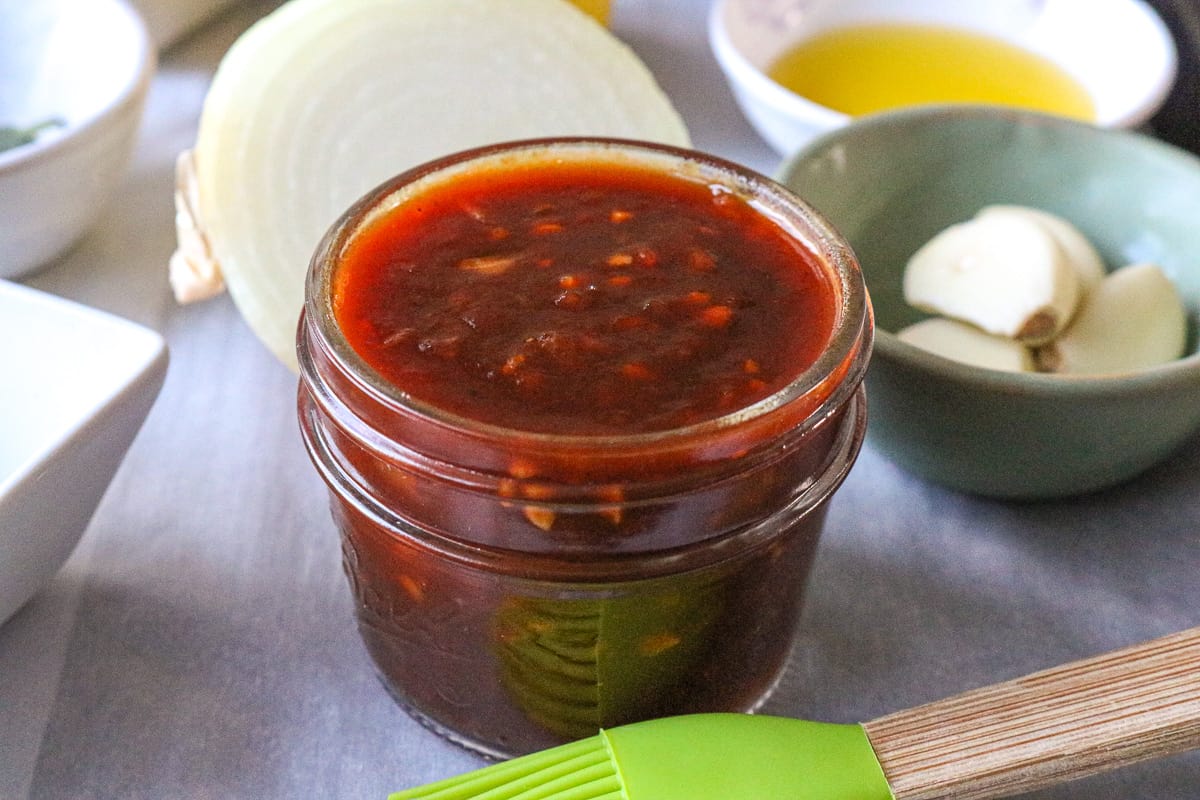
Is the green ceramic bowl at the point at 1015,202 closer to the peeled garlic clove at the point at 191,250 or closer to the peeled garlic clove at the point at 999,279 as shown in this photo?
the peeled garlic clove at the point at 999,279

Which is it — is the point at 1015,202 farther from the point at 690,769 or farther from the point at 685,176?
the point at 690,769

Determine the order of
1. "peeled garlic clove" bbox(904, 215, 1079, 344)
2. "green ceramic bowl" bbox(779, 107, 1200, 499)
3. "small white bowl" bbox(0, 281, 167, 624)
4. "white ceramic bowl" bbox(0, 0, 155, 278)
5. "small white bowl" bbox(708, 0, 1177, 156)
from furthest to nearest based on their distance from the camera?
"small white bowl" bbox(708, 0, 1177, 156), "white ceramic bowl" bbox(0, 0, 155, 278), "peeled garlic clove" bbox(904, 215, 1079, 344), "green ceramic bowl" bbox(779, 107, 1200, 499), "small white bowl" bbox(0, 281, 167, 624)

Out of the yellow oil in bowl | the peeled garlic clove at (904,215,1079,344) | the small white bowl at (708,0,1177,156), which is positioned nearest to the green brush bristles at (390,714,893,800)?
the peeled garlic clove at (904,215,1079,344)

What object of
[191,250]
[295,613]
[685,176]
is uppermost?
[685,176]

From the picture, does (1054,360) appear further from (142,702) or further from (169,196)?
(169,196)

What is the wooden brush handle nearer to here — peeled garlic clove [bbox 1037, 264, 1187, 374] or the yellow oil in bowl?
peeled garlic clove [bbox 1037, 264, 1187, 374]

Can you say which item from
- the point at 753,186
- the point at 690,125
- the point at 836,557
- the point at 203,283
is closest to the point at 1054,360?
the point at 836,557

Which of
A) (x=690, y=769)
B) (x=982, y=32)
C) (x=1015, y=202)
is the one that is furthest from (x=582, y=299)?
(x=982, y=32)
